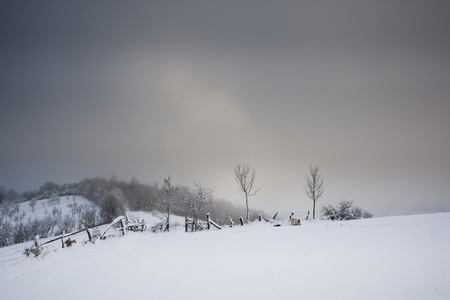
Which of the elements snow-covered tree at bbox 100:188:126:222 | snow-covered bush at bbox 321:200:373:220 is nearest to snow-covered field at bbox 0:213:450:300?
snow-covered bush at bbox 321:200:373:220

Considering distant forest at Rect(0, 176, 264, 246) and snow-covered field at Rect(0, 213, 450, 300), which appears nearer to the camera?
snow-covered field at Rect(0, 213, 450, 300)

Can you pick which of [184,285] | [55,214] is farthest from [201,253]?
[55,214]

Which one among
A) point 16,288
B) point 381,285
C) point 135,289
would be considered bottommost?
point 16,288

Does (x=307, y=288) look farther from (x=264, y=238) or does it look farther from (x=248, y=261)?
(x=264, y=238)

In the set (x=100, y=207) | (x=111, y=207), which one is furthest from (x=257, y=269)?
(x=100, y=207)

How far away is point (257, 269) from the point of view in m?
8.21

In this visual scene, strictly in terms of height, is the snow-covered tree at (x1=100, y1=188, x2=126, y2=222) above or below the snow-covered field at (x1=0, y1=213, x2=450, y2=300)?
below

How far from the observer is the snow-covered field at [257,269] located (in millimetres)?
6500

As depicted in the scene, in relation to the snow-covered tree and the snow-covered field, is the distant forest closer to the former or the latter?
the snow-covered tree

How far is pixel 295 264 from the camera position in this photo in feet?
27.9

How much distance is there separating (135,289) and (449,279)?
10.3 m

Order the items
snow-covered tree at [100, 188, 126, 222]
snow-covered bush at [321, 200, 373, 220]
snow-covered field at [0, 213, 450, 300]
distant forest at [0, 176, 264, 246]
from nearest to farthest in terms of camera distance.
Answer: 1. snow-covered field at [0, 213, 450, 300]
2. snow-covered bush at [321, 200, 373, 220]
3. distant forest at [0, 176, 264, 246]
4. snow-covered tree at [100, 188, 126, 222]

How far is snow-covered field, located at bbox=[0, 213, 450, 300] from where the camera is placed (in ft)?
21.3

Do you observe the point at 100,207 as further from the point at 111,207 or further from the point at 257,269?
the point at 257,269
